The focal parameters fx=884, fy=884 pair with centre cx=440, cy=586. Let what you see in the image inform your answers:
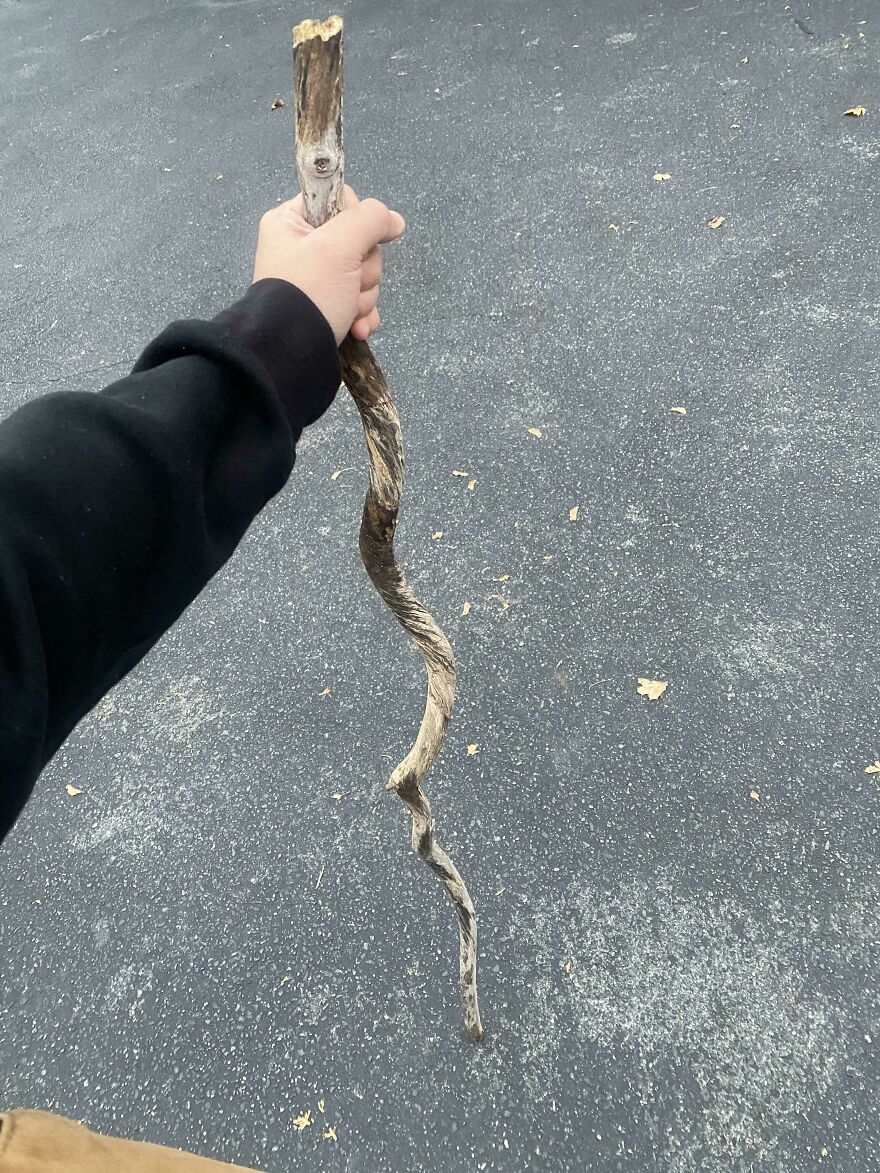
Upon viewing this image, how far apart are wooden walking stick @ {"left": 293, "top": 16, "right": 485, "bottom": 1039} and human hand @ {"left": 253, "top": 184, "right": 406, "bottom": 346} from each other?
0.03 metres

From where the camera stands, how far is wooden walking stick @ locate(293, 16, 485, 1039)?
1.08m

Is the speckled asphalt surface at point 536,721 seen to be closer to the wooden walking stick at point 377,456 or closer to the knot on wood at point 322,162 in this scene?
the wooden walking stick at point 377,456

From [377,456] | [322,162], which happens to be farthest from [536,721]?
[322,162]

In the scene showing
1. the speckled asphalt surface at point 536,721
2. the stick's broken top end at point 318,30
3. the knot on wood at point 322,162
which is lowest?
the speckled asphalt surface at point 536,721

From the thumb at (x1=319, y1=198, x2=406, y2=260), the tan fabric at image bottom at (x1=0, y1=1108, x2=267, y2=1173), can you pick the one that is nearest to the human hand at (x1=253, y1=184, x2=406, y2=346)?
the thumb at (x1=319, y1=198, x2=406, y2=260)

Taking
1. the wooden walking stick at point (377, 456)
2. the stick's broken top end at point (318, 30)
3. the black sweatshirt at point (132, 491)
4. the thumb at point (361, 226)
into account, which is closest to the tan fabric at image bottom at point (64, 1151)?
the black sweatshirt at point (132, 491)

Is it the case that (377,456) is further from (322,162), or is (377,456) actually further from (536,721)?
(536,721)

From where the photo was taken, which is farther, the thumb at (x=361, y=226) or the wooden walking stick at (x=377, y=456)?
the thumb at (x=361, y=226)

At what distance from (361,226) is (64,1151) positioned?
4.22ft

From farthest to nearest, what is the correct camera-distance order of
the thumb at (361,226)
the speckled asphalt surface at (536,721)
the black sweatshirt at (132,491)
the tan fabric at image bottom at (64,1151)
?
the speckled asphalt surface at (536,721)
the thumb at (361,226)
the tan fabric at image bottom at (64,1151)
the black sweatshirt at (132,491)

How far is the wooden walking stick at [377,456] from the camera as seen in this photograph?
108 cm

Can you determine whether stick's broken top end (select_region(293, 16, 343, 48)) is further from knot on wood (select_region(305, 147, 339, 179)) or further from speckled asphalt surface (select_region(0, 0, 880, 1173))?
speckled asphalt surface (select_region(0, 0, 880, 1173))

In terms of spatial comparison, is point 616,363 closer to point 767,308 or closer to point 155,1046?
point 767,308

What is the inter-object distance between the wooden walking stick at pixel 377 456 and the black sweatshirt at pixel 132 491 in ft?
0.47
